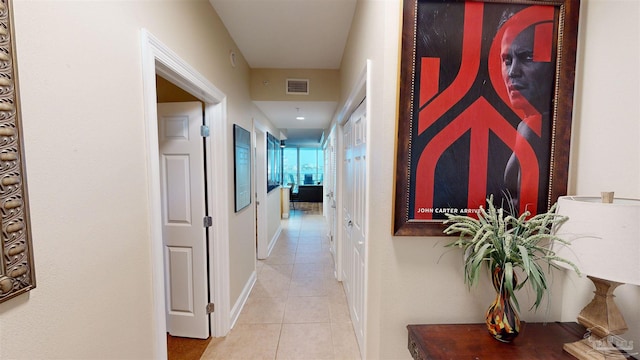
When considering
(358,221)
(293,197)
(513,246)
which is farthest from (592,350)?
(293,197)

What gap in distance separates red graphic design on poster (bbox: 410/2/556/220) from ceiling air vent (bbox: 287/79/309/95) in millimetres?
2049

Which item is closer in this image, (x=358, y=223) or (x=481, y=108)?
(x=481, y=108)

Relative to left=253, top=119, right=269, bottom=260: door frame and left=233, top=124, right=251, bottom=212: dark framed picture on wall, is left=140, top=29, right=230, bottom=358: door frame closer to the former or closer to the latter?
left=233, top=124, right=251, bottom=212: dark framed picture on wall

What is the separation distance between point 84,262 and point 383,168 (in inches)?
47.4

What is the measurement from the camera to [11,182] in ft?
2.05

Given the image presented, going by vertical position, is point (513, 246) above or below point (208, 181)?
below

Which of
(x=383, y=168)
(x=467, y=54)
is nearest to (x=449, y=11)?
(x=467, y=54)

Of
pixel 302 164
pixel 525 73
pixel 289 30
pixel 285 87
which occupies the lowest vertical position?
pixel 302 164

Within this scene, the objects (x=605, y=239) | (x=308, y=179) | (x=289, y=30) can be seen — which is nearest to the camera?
(x=605, y=239)

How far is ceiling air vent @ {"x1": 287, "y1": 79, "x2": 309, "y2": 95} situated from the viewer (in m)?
3.02

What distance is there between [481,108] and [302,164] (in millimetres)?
11305

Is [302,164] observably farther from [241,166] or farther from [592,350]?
[592,350]

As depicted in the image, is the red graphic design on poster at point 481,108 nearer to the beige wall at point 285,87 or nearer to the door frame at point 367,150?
the door frame at point 367,150

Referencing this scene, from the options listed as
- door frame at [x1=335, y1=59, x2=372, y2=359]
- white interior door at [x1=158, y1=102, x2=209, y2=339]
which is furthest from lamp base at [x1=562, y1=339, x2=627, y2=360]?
white interior door at [x1=158, y1=102, x2=209, y2=339]
